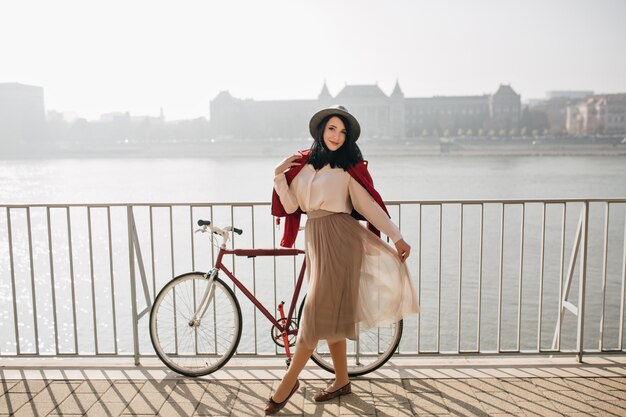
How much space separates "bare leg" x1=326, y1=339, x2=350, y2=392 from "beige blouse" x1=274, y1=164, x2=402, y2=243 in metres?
0.59

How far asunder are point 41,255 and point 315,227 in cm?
1726

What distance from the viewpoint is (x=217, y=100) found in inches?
3305

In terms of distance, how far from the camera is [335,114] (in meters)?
2.57

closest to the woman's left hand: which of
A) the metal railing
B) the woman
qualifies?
the woman

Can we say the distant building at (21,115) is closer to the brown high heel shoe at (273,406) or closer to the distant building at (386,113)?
the distant building at (386,113)

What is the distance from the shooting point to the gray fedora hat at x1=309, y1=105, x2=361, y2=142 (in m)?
2.54

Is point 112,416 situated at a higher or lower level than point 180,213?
higher

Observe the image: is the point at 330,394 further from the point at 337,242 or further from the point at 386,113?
the point at 386,113

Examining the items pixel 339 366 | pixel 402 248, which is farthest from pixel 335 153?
pixel 339 366

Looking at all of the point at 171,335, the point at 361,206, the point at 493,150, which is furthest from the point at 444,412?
the point at 493,150

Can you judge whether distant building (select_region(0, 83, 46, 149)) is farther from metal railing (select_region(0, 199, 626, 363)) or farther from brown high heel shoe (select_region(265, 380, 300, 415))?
brown high heel shoe (select_region(265, 380, 300, 415))

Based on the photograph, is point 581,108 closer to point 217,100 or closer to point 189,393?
point 217,100

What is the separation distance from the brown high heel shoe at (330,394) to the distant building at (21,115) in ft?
266

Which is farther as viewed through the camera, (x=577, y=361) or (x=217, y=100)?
(x=217, y=100)
